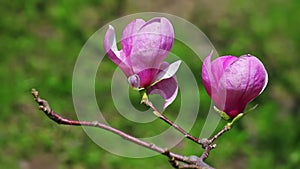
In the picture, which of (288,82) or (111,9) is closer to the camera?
(288,82)

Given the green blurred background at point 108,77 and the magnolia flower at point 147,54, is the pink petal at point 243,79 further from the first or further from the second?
the green blurred background at point 108,77

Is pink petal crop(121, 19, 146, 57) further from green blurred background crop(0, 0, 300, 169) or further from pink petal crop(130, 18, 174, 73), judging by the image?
green blurred background crop(0, 0, 300, 169)

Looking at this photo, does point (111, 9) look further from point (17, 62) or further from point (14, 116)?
point (14, 116)

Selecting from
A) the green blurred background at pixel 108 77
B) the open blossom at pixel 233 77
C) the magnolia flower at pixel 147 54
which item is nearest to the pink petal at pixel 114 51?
the magnolia flower at pixel 147 54

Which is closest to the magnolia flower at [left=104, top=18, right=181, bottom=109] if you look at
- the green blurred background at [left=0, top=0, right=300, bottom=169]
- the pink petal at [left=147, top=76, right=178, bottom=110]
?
the pink petal at [left=147, top=76, right=178, bottom=110]

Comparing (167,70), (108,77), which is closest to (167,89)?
(167,70)

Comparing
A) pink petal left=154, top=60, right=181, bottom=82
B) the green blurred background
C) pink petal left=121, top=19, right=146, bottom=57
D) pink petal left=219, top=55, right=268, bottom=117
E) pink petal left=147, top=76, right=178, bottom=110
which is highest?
pink petal left=121, top=19, right=146, bottom=57

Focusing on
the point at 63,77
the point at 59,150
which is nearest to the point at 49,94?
the point at 63,77
